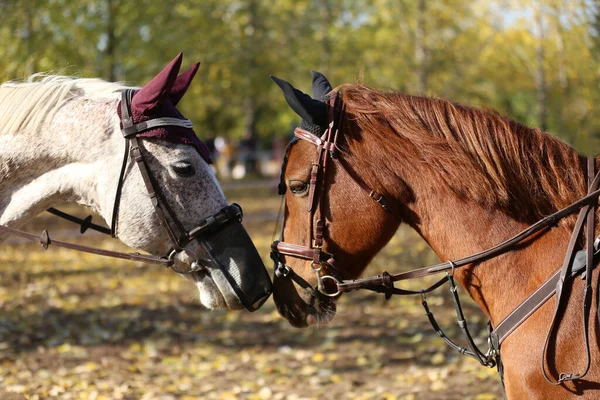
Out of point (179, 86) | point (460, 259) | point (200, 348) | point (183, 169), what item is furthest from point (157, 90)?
point (200, 348)

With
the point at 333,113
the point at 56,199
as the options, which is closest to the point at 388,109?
the point at 333,113

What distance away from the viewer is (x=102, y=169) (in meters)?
3.10

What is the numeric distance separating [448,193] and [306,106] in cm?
75

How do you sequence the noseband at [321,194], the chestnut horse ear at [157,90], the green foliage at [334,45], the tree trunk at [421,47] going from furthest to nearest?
the tree trunk at [421,47] < the green foliage at [334,45] < the chestnut horse ear at [157,90] < the noseband at [321,194]

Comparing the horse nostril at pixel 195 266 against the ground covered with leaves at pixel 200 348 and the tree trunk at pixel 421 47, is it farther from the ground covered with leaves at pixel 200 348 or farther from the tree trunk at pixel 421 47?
the tree trunk at pixel 421 47

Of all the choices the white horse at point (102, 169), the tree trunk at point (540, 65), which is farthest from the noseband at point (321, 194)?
the tree trunk at point (540, 65)

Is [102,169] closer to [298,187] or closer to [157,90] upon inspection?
[157,90]

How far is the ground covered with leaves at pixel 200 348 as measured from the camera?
213 inches

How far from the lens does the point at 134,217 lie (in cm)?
310

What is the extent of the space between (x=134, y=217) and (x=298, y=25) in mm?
21897

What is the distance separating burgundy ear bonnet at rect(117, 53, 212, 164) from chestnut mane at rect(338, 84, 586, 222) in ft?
3.05

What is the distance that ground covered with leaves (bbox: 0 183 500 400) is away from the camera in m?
5.42

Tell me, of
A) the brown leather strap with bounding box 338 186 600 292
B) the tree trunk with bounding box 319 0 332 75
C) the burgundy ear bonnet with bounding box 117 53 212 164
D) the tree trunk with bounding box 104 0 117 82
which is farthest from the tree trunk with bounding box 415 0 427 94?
the brown leather strap with bounding box 338 186 600 292

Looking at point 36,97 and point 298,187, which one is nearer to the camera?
point 298,187
